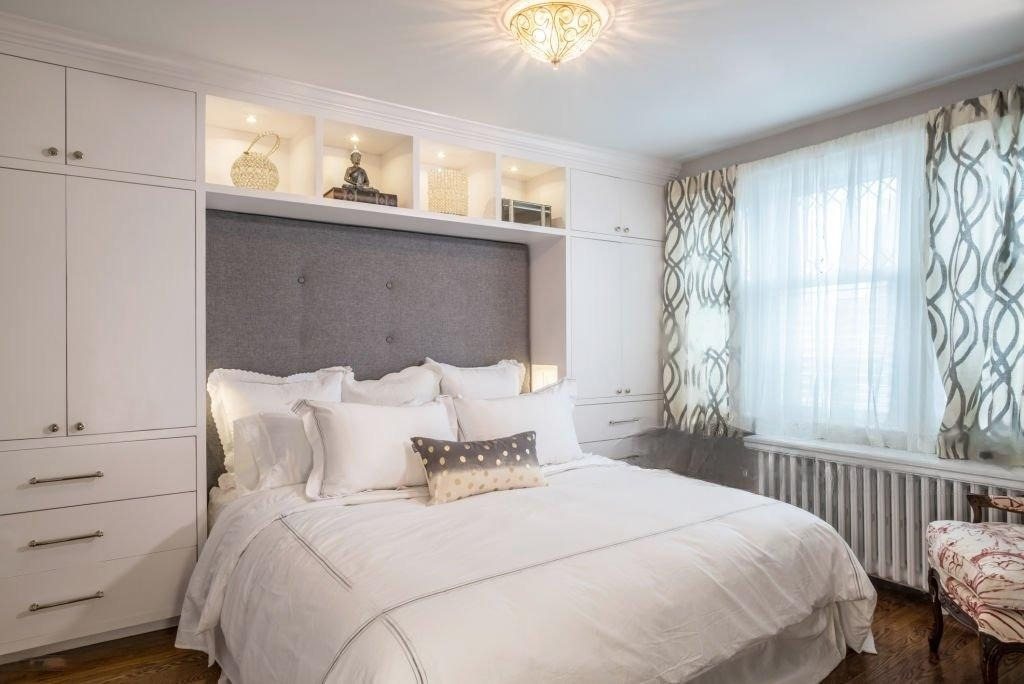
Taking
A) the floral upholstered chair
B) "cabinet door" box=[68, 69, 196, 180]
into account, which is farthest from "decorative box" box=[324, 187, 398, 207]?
the floral upholstered chair

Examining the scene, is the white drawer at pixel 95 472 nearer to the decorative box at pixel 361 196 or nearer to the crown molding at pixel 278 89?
the decorative box at pixel 361 196

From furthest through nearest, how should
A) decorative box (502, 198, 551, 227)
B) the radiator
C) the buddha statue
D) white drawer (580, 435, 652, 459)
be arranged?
white drawer (580, 435, 652, 459)
decorative box (502, 198, 551, 227)
the buddha statue
the radiator

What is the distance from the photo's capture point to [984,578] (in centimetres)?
208

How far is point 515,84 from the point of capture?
292 centimetres

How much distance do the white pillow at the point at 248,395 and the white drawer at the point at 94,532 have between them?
1.01 feet

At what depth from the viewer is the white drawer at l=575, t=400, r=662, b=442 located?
3.89m

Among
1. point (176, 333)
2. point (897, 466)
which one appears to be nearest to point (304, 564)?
point (176, 333)

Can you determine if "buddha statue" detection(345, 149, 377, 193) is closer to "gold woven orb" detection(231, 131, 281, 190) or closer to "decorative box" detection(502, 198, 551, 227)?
"gold woven orb" detection(231, 131, 281, 190)

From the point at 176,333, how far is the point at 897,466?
132 inches

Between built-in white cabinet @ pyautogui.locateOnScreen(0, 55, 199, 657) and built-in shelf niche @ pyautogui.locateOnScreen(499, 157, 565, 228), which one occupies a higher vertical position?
built-in shelf niche @ pyautogui.locateOnScreen(499, 157, 565, 228)

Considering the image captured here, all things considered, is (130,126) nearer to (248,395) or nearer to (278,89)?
(278,89)

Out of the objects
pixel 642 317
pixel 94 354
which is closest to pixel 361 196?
pixel 94 354

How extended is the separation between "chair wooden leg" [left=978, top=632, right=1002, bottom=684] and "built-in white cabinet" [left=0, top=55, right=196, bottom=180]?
349 cm

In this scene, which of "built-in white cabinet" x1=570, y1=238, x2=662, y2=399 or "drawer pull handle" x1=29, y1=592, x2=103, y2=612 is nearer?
"drawer pull handle" x1=29, y1=592, x2=103, y2=612
